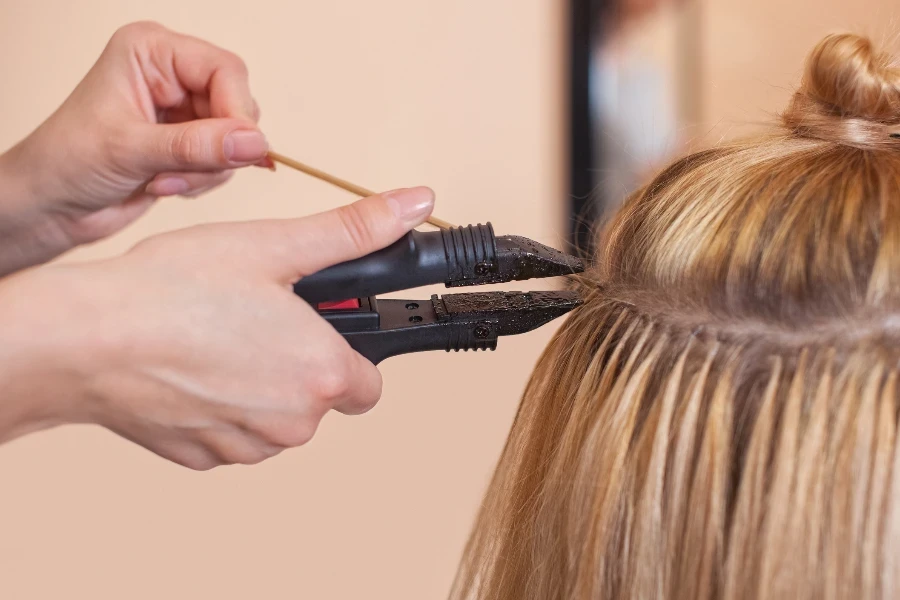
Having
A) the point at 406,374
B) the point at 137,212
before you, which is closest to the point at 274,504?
the point at 406,374

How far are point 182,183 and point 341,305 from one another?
0.26 m

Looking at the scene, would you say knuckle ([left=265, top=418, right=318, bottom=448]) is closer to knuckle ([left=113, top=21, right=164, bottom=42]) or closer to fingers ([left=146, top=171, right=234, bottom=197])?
fingers ([left=146, top=171, right=234, bottom=197])

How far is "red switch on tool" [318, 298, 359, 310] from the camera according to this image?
544 mm

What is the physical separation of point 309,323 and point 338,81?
571 mm

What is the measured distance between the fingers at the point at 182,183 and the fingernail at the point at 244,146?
12 cm

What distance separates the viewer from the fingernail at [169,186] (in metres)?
0.72

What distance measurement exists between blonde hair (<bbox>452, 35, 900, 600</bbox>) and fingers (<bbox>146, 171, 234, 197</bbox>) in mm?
362

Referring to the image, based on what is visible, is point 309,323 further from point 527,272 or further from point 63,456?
point 63,456

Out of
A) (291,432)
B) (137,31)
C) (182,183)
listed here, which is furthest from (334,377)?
(137,31)

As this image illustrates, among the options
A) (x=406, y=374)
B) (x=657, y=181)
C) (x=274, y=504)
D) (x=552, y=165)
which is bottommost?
(x=274, y=504)

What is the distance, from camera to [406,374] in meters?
1.08

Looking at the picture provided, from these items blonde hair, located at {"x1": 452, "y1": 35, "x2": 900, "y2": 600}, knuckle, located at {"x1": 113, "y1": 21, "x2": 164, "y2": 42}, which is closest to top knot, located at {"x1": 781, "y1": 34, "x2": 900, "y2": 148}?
blonde hair, located at {"x1": 452, "y1": 35, "x2": 900, "y2": 600}

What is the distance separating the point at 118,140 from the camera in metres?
0.70

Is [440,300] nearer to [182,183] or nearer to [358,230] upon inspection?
[358,230]
